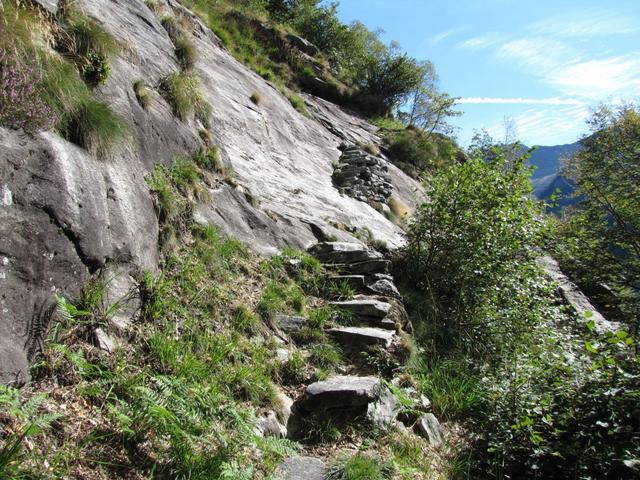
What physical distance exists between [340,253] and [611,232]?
17.0 ft

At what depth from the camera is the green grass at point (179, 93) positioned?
26.4ft

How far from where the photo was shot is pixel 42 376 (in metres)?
3.47

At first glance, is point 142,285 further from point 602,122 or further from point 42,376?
point 602,122

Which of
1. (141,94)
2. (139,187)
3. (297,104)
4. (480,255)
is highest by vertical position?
(297,104)

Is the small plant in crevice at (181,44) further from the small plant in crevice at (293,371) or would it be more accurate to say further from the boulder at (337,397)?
the boulder at (337,397)

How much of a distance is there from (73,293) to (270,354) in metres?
2.32

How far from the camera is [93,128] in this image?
4891 mm

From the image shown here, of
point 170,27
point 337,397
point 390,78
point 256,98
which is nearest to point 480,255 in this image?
point 337,397

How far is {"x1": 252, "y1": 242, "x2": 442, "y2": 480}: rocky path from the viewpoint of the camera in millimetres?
4559

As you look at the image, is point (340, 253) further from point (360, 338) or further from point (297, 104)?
point (297, 104)

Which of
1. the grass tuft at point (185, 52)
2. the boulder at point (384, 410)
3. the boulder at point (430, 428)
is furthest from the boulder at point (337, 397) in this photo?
the grass tuft at point (185, 52)

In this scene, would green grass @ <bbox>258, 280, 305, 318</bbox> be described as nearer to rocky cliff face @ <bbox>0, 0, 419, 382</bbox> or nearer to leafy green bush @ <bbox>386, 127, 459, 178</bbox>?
rocky cliff face @ <bbox>0, 0, 419, 382</bbox>

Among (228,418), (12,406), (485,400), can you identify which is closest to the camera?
(12,406)

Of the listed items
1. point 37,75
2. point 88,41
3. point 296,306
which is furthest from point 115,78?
point 296,306
